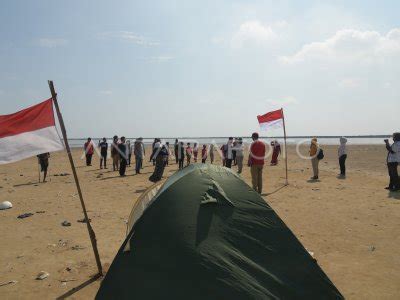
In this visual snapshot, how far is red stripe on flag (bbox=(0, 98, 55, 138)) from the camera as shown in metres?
5.53

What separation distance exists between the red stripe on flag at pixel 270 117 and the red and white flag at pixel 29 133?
11.2 metres

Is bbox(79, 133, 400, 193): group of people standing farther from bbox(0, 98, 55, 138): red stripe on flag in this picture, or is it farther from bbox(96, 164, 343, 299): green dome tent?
bbox(0, 98, 55, 138): red stripe on flag

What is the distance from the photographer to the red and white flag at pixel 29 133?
17.9 ft

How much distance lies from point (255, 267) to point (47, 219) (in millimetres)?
7244

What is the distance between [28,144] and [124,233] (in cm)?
370

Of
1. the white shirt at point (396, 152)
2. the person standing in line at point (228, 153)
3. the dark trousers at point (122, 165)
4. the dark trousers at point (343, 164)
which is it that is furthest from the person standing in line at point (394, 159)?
the dark trousers at point (122, 165)

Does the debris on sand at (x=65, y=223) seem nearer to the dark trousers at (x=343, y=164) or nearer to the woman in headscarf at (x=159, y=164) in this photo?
the woman in headscarf at (x=159, y=164)

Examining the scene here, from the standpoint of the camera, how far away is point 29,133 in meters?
5.66

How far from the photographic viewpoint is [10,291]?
18.1ft

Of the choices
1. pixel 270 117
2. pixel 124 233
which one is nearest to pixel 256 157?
pixel 270 117

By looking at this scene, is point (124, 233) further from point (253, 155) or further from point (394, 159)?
point (394, 159)

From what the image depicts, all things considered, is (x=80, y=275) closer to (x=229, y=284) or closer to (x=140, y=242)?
(x=140, y=242)

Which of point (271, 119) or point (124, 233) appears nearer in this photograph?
point (124, 233)

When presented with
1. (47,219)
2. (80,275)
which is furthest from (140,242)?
(47,219)
